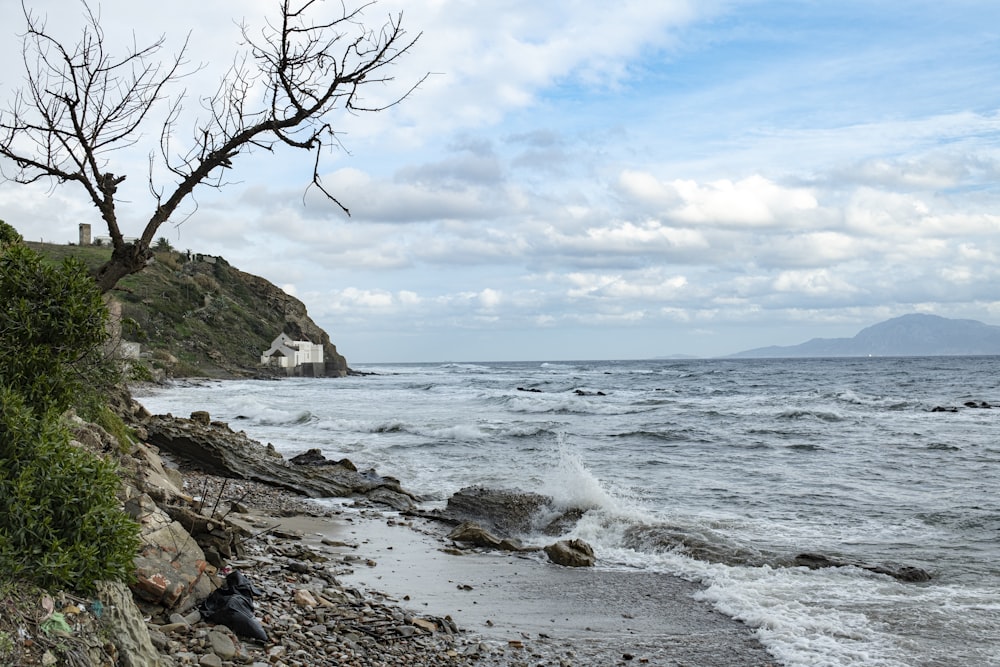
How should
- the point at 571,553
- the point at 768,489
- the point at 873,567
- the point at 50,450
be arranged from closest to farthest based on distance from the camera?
the point at 50,450, the point at 873,567, the point at 571,553, the point at 768,489

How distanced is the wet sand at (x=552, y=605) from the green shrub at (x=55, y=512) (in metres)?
3.46

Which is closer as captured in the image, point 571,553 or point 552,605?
point 552,605

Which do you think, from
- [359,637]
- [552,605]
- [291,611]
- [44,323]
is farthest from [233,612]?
[552,605]

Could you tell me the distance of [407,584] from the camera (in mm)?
8977

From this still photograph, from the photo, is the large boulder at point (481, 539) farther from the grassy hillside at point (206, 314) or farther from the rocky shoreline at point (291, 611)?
the grassy hillside at point (206, 314)

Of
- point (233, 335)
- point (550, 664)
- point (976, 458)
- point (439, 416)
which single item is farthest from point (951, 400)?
point (233, 335)

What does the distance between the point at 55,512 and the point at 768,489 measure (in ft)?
46.9

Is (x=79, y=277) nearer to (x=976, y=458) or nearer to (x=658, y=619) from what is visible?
(x=658, y=619)

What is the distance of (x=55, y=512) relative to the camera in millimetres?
4586

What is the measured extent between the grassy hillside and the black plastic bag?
54074 millimetres

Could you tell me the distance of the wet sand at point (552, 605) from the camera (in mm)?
7066

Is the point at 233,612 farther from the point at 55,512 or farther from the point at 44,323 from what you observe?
the point at 44,323

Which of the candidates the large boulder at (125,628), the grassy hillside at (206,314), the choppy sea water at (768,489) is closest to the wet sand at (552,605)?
the choppy sea water at (768,489)

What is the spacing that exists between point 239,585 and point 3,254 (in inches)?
130
